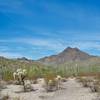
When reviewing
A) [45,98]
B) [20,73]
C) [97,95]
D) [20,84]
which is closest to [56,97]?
[45,98]

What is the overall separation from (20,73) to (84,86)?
18.5 ft

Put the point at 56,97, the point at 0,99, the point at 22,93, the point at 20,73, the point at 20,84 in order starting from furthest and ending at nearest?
the point at 20,84 → the point at 20,73 → the point at 22,93 → the point at 56,97 → the point at 0,99

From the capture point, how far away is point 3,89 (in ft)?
102

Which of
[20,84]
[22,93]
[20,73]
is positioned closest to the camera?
[22,93]

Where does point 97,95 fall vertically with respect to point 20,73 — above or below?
below

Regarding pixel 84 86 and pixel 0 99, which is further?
pixel 84 86

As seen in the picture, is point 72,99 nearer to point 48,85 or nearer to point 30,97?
point 30,97

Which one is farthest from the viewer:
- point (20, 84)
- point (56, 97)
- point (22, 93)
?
point (20, 84)

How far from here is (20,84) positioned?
3456 cm

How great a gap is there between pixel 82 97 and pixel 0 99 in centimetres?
534

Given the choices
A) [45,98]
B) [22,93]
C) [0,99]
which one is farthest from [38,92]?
[0,99]

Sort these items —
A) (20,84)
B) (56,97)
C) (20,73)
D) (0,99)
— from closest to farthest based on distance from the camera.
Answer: (0,99), (56,97), (20,73), (20,84)

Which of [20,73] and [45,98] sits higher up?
[20,73]

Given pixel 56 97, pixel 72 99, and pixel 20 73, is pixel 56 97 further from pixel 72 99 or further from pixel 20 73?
pixel 20 73
